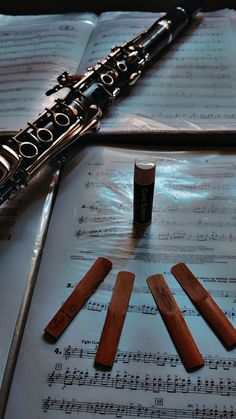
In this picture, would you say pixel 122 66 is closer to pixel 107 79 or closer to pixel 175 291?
pixel 107 79

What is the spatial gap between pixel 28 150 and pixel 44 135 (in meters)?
0.05

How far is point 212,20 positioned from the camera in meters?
1.22

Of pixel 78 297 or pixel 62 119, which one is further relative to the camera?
pixel 62 119

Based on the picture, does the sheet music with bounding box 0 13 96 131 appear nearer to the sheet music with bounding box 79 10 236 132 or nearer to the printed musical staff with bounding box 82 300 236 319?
the sheet music with bounding box 79 10 236 132

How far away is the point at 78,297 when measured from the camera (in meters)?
0.66

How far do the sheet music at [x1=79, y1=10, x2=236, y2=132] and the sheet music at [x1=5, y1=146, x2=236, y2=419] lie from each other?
9 cm

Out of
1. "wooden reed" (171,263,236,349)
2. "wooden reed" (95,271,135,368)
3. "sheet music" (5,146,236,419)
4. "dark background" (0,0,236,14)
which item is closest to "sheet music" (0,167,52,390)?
"sheet music" (5,146,236,419)

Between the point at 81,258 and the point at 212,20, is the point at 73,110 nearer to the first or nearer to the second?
the point at 81,258

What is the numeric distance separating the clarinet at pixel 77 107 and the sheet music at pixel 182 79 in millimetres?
34

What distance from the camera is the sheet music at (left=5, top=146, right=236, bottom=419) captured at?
569 millimetres

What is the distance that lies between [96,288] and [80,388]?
0.50 ft

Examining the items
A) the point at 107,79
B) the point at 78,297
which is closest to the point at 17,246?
the point at 78,297

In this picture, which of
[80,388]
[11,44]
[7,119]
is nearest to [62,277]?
[80,388]

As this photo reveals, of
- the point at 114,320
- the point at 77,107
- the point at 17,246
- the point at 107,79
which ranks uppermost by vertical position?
the point at 107,79
